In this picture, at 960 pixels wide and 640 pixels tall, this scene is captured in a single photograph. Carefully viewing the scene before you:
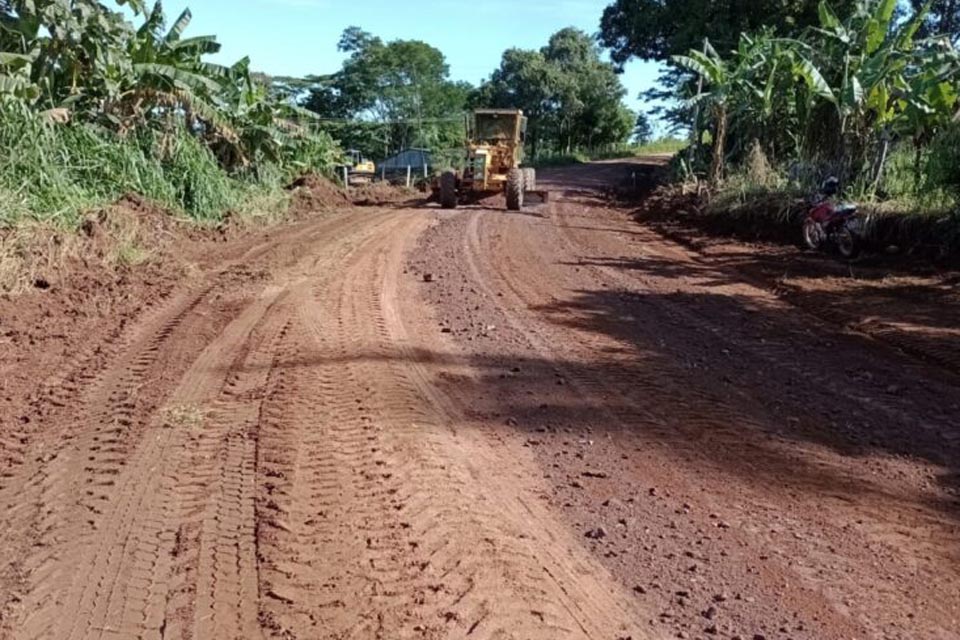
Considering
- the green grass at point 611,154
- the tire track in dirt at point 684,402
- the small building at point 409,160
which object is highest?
the green grass at point 611,154

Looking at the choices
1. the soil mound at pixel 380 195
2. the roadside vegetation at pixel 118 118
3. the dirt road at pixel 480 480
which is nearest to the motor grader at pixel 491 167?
the soil mound at pixel 380 195

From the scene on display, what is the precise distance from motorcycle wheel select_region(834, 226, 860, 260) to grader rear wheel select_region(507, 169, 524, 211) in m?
8.74

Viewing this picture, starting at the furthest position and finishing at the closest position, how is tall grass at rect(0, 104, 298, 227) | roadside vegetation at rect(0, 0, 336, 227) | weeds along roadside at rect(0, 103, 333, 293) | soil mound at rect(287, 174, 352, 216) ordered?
soil mound at rect(287, 174, 352, 216), roadside vegetation at rect(0, 0, 336, 227), tall grass at rect(0, 104, 298, 227), weeds along roadside at rect(0, 103, 333, 293)

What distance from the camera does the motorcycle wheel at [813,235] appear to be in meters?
13.0

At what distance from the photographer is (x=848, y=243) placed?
40.7ft

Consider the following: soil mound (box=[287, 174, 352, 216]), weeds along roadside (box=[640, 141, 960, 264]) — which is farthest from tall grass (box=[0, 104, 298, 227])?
weeds along roadside (box=[640, 141, 960, 264])

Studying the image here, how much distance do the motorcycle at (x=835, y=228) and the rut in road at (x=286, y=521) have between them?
28.0ft

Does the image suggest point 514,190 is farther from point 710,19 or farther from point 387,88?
point 387,88

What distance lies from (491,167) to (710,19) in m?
13.1

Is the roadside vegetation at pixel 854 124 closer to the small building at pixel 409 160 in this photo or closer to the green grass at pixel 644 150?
the small building at pixel 409 160

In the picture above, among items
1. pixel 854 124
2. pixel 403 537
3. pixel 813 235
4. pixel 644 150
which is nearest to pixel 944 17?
pixel 854 124

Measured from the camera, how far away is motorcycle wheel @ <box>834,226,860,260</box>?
40.5 feet

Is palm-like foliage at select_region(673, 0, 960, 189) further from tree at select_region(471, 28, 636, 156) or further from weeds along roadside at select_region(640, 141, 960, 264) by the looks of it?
tree at select_region(471, 28, 636, 156)

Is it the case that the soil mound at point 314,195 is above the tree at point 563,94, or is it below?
below
